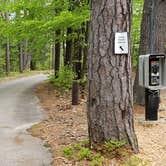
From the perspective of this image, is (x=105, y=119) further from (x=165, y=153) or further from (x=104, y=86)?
(x=165, y=153)

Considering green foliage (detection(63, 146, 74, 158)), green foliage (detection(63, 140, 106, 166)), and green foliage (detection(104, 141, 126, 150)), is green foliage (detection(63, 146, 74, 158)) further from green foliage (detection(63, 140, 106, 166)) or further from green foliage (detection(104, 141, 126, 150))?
green foliage (detection(104, 141, 126, 150))

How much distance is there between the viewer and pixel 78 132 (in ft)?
24.8

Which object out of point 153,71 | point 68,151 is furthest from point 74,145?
point 153,71

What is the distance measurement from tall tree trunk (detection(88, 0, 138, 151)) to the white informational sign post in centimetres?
6

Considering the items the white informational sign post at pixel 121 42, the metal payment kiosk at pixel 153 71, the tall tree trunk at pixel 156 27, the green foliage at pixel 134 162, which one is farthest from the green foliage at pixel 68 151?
the tall tree trunk at pixel 156 27

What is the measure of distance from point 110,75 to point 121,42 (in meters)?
0.56

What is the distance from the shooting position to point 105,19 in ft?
18.9

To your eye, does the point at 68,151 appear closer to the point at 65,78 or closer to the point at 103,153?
the point at 103,153

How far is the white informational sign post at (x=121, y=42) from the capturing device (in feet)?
18.9

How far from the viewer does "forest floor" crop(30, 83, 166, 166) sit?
19.7ft

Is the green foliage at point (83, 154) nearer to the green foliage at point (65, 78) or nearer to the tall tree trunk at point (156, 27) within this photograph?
the tall tree trunk at point (156, 27)

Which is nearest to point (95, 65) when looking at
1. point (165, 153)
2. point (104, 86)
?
point (104, 86)

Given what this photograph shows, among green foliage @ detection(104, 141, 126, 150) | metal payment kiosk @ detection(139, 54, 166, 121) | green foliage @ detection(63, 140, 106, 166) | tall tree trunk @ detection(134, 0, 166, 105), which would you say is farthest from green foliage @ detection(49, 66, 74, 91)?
green foliage @ detection(104, 141, 126, 150)

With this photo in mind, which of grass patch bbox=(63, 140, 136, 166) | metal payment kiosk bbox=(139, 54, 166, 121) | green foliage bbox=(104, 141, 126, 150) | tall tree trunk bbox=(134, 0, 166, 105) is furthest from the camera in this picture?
tall tree trunk bbox=(134, 0, 166, 105)
